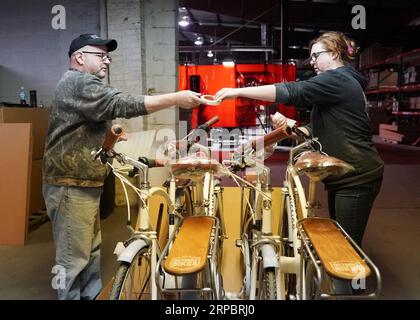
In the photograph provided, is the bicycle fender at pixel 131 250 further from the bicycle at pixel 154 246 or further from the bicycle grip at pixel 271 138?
the bicycle grip at pixel 271 138

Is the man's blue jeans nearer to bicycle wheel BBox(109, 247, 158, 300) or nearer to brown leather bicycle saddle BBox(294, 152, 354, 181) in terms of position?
bicycle wheel BBox(109, 247, 158, 300)

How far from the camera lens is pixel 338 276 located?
1.27m

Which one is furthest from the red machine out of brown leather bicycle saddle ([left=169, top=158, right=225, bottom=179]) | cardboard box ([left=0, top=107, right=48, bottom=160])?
brown leather bicycle saddle ([left=169, top=158, right=225, bottom=179])

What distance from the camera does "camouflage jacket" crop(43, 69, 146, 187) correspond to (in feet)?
6.32

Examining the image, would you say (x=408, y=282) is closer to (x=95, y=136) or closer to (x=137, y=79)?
(x=95, y=136)

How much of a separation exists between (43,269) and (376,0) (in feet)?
24.8

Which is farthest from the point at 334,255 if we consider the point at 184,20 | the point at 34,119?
the point at 184,20

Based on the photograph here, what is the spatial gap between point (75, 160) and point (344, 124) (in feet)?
4.59

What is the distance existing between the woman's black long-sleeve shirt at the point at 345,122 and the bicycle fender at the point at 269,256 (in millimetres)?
545

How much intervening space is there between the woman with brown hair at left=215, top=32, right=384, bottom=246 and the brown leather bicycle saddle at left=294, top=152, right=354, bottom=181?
0.75 ft

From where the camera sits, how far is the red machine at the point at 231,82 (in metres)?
6.86

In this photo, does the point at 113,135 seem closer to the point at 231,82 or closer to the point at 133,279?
the point at 133,279

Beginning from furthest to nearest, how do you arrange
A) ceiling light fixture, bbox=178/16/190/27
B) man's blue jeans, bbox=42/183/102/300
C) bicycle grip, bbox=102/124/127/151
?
ceiling light fixture, bbox=178/16/190/27 → man's blue jeans, bbox=42/183/102/300 → bicycle grip, bbox=102/124/127/151

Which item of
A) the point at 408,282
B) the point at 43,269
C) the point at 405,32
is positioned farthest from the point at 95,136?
the point at 405,32
